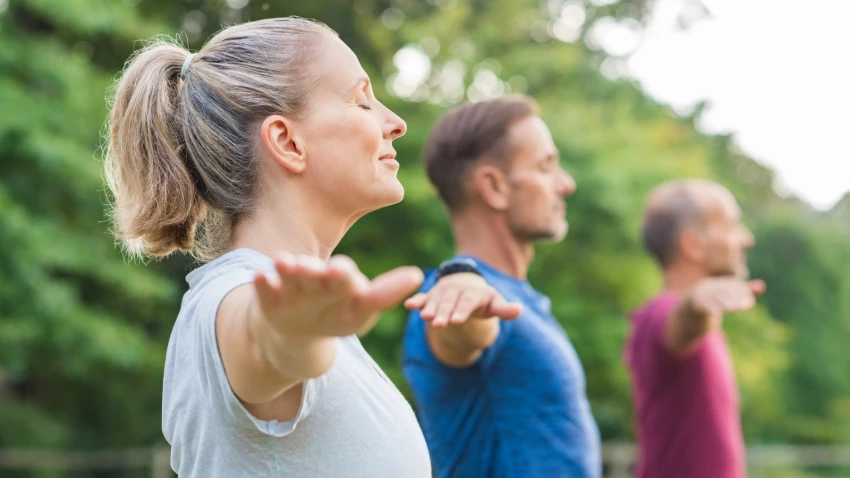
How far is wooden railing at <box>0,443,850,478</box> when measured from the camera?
891cm

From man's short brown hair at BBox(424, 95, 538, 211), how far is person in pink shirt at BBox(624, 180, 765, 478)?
906mm

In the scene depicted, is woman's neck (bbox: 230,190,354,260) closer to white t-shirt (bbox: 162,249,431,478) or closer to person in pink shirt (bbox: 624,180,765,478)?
white t-shirt (bbox: 162,249,431,478)

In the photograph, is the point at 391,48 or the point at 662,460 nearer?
the point at 662,460

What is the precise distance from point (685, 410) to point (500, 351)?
4.79 ft

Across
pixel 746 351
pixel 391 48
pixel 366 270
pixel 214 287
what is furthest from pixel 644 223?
pixel 746 351

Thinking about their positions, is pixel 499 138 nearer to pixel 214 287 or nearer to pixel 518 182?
pixel 518 182

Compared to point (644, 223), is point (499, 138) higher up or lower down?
higher up

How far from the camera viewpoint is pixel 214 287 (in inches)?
54.6

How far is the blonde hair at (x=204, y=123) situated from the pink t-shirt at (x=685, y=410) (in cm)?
263

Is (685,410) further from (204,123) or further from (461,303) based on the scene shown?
(204,123)

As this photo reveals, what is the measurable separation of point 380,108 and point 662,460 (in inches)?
105

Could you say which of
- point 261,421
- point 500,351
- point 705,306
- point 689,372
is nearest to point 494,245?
point 500,351

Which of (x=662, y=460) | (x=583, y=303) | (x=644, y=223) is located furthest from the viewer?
(x=583, y=303)

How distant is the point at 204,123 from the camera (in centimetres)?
164
